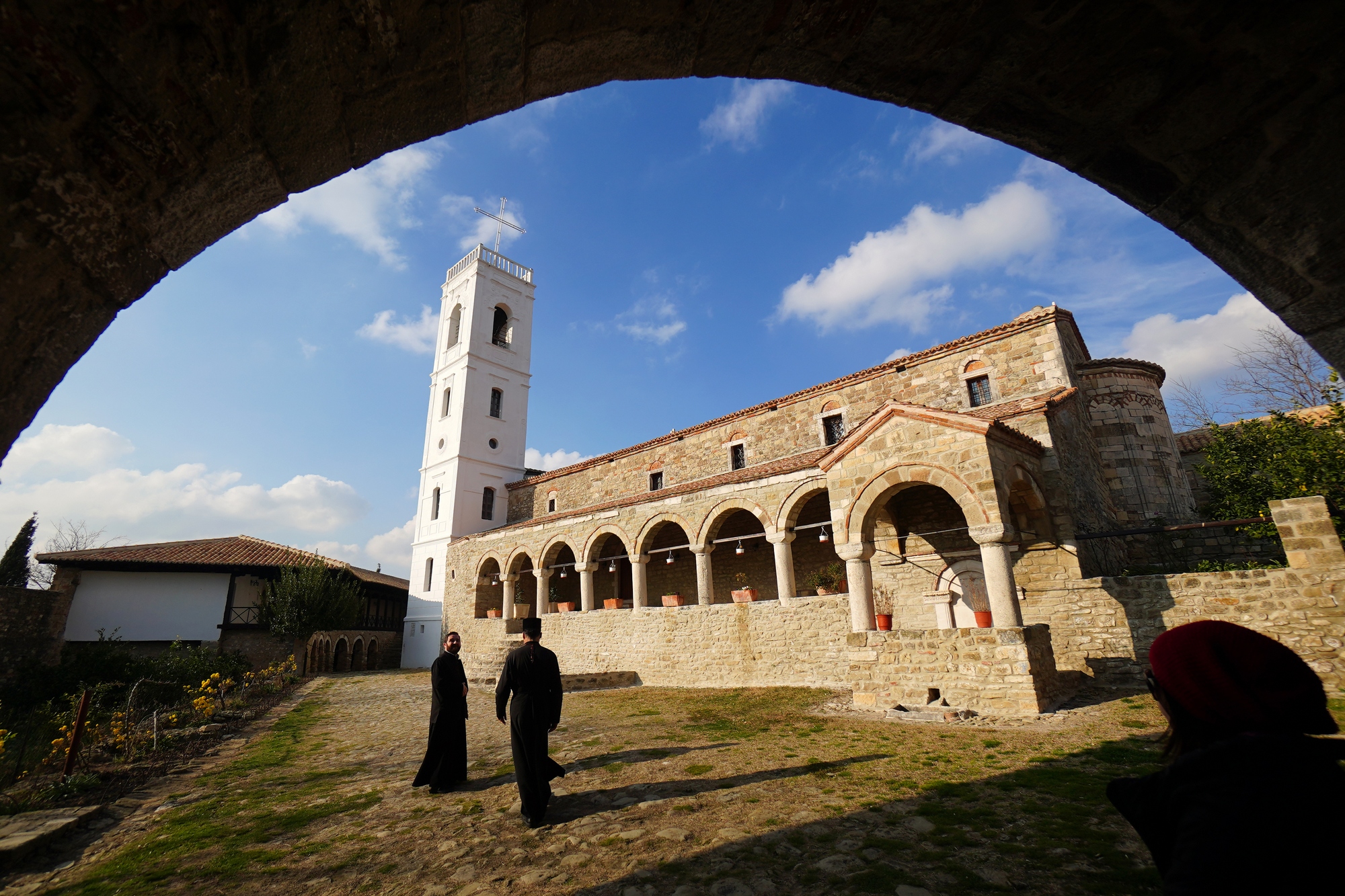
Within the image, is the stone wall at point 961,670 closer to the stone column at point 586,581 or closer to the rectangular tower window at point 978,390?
the rectangular tower window at point 978,390

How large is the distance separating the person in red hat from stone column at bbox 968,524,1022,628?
7653mm

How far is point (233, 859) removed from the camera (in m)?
3.93

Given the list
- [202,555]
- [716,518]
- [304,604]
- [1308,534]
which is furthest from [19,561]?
[1308,534]

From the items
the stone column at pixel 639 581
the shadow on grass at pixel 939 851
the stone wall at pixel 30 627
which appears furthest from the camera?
the stone wall at pixel 30 627

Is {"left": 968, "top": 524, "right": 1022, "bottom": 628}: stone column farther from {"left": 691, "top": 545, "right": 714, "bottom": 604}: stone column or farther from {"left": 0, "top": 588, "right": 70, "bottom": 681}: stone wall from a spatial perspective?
A: {"left": 0, "top": 588, "right": 70, "bottom": 681}: stone wall

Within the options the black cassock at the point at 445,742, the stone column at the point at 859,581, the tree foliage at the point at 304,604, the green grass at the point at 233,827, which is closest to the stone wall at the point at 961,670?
the stone column at the point at 859,581

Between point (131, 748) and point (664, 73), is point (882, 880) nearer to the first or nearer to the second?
point (664, 73)

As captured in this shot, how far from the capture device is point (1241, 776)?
123 centimetres

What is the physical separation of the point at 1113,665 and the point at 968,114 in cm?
988

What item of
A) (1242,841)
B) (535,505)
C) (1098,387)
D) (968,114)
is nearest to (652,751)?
(1242,841)

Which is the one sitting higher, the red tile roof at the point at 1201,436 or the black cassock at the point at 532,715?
the red tile roof at the point at 1201,436

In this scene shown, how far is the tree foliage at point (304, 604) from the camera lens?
19391 millimetres

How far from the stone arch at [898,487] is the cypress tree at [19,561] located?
97.1ft

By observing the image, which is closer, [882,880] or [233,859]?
[882,880]
